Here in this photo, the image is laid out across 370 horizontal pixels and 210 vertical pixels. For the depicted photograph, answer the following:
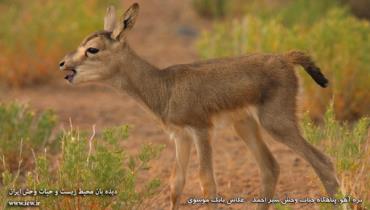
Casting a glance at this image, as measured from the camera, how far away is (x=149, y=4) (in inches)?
813

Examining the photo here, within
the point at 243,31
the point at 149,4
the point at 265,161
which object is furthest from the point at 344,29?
the point at 149,4

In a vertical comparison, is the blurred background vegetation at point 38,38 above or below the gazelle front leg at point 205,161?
above

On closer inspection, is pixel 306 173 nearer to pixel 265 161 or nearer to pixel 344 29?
pixel 265 161

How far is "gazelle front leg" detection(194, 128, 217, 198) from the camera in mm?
7273

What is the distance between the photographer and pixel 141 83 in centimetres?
768

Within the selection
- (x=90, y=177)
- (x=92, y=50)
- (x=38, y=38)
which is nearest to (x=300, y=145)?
(x=90, y=177)

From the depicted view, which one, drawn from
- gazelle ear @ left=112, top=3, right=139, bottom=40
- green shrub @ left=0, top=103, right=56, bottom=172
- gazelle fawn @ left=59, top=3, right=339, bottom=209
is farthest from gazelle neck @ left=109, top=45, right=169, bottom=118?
green shrub @ left=0, top=103, right=56, bottom=172

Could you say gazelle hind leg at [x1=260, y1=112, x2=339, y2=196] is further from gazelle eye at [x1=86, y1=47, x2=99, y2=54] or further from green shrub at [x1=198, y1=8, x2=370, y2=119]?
green shrub at [x1=198, y1=8, x2=370, y2=119]

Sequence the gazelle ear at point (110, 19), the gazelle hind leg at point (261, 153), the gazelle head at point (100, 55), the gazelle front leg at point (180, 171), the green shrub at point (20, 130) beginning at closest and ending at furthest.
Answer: the gazelle head at point (100, 55), the gazelle front leg at point (180, 171), the gazelle hind leg at point (261, 153), the gazelle ear at point (110, 19), the green shrub at point (20, 130)

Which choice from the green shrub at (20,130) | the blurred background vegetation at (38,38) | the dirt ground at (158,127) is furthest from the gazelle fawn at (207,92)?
the blurred background vegetation at (38,38)

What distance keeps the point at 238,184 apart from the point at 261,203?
98 centimetres

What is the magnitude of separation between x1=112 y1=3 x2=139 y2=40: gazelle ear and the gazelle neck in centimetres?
15

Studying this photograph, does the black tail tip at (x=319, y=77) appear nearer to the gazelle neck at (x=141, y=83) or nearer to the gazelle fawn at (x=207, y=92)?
the gazelle fawn at (x=207, y=92)

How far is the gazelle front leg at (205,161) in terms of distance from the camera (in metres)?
7.27
